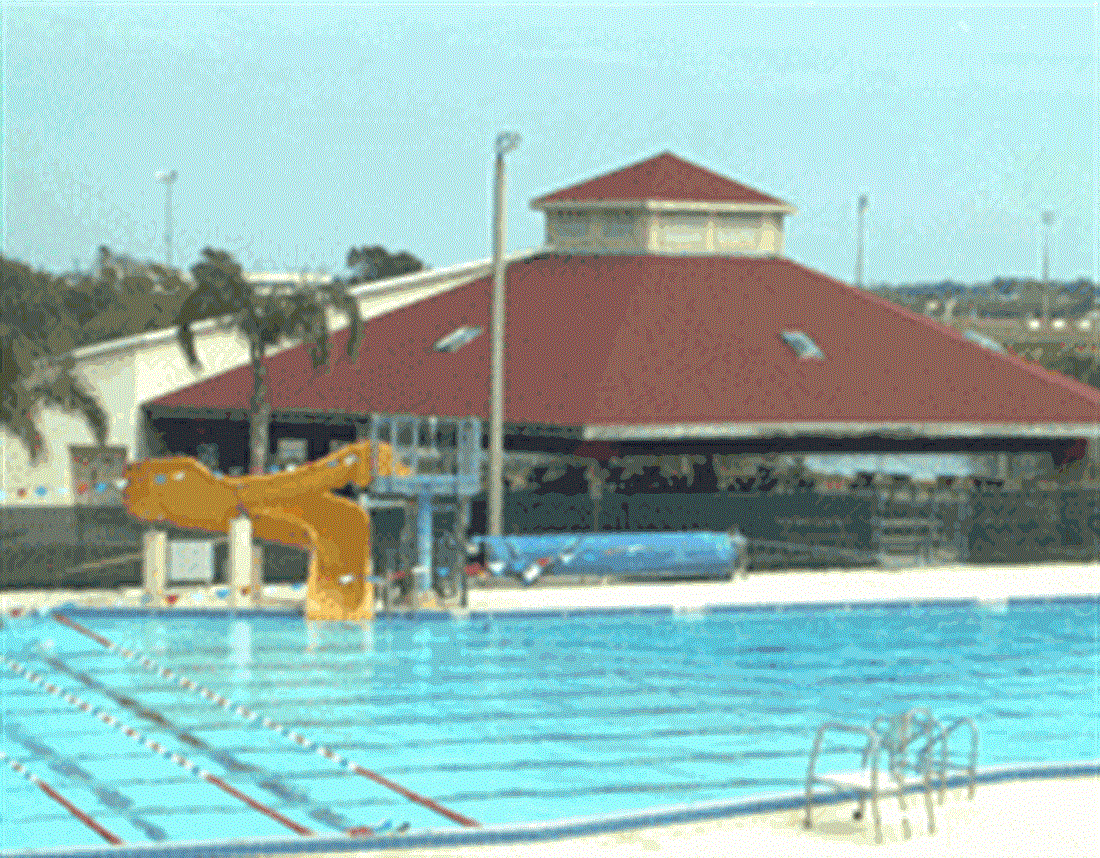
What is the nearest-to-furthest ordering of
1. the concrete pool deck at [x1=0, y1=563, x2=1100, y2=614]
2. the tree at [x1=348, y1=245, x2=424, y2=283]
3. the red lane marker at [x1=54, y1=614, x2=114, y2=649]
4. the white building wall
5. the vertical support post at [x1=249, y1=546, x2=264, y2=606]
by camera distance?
the red lane marker at [x1=54, y1=614, x2=114, y2=649], the vertical support post at [x1=249, y1=546, x2=264, y2=606], the concrete pool deck at [x1=0, y1=563, x2=1100, y2=614], the white building wall, the tree at [x1=348, y1=245, x2=424, y2=283]

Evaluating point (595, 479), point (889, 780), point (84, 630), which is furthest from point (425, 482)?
point (889, 780)

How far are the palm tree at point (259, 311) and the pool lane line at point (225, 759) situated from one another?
16921 mm

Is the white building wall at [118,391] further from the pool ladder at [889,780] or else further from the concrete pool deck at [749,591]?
the pool ladder at [889,780]

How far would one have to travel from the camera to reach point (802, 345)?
165 feet

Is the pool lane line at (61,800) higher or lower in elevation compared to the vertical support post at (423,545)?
lower

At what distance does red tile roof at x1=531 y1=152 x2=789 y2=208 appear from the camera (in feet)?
183

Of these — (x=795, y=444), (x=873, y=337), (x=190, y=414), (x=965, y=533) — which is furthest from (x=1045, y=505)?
(x=190, y=414)

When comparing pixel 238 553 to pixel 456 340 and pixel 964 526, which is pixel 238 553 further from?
pixel 456 340

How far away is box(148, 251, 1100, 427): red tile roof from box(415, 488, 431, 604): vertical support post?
1038 cm

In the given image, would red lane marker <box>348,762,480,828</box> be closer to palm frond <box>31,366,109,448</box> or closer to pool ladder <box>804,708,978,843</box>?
pool ladder <box>804,708,978,843</box>

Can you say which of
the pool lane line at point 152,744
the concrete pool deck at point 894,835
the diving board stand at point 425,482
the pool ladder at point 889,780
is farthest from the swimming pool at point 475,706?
the pool ladder at point 889,780

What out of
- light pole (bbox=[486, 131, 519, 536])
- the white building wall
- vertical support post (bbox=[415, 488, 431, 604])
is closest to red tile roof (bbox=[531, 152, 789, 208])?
the white building wall

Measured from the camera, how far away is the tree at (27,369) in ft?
124

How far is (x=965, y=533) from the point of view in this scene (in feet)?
140
